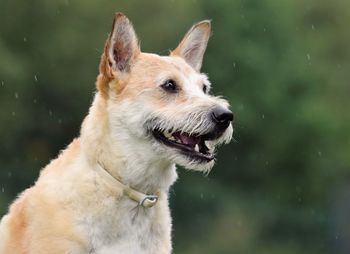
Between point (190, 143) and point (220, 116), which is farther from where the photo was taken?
point (190, 143)

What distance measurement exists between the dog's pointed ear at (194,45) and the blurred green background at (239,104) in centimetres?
1465

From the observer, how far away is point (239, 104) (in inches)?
1464

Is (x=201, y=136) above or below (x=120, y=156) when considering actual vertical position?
above

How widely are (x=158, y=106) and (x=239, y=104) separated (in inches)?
1122

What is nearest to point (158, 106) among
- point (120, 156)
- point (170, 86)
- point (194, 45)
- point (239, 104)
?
point (170, 86)

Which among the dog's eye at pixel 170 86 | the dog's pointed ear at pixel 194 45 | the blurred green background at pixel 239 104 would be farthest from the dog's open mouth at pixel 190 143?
the blurred green background at pixel 239 104

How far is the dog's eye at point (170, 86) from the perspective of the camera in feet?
29.2

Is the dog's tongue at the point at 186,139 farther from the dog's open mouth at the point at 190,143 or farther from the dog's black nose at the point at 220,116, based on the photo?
the dog's black nose at the point at 220,116

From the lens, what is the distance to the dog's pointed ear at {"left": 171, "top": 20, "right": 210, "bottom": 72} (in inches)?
371

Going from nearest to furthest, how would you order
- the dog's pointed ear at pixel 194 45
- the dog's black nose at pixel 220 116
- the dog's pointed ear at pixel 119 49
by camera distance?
the dog's black nose at pixel 220 116 < the dog's pointed ear at pixel 119 49 < the dog's pointed ear at pixel 194 45

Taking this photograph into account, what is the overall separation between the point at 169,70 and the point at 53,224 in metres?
1.44

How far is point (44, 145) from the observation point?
3123 centimetres

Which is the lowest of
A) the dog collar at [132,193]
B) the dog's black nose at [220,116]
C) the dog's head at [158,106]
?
the dog collar at [132,193]

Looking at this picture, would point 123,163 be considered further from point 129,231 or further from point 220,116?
point 220,116
